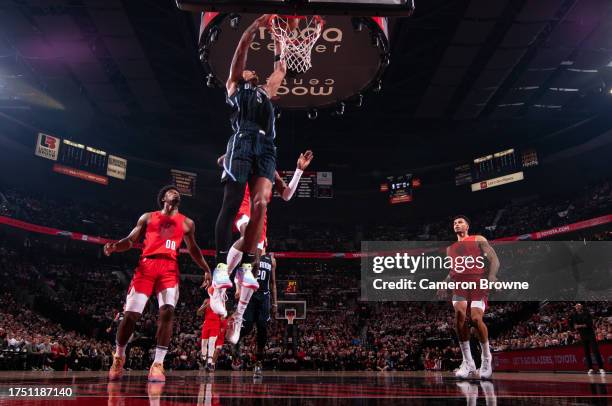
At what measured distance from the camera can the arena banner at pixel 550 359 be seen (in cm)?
1215

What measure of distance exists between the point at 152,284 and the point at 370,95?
17.5 m

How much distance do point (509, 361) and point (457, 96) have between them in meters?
11.4

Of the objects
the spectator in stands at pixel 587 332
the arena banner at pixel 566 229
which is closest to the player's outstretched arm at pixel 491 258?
the spectator in stands at pixel 587 332

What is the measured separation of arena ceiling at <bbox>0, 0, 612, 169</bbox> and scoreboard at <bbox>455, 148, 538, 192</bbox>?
109cm

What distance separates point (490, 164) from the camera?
27.8 m

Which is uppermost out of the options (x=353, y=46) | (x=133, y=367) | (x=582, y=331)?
(x=353, y=46)

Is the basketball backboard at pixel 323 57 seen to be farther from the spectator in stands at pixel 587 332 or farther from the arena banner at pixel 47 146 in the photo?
the arena banner at pixel 47 146

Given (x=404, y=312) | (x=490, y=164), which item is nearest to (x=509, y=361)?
(x=404, y=312)

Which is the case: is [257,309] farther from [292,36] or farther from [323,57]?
[323,57]

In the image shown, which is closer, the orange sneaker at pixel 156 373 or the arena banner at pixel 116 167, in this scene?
the orange sneaker at pixel 156 373

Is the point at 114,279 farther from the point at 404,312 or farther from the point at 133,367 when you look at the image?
the point at 404,312

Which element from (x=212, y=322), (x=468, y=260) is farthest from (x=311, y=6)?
(x=212, y=322)

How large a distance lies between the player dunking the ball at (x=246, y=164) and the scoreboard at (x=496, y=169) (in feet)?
81.1

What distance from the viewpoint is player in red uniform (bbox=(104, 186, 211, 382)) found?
5238 mm
